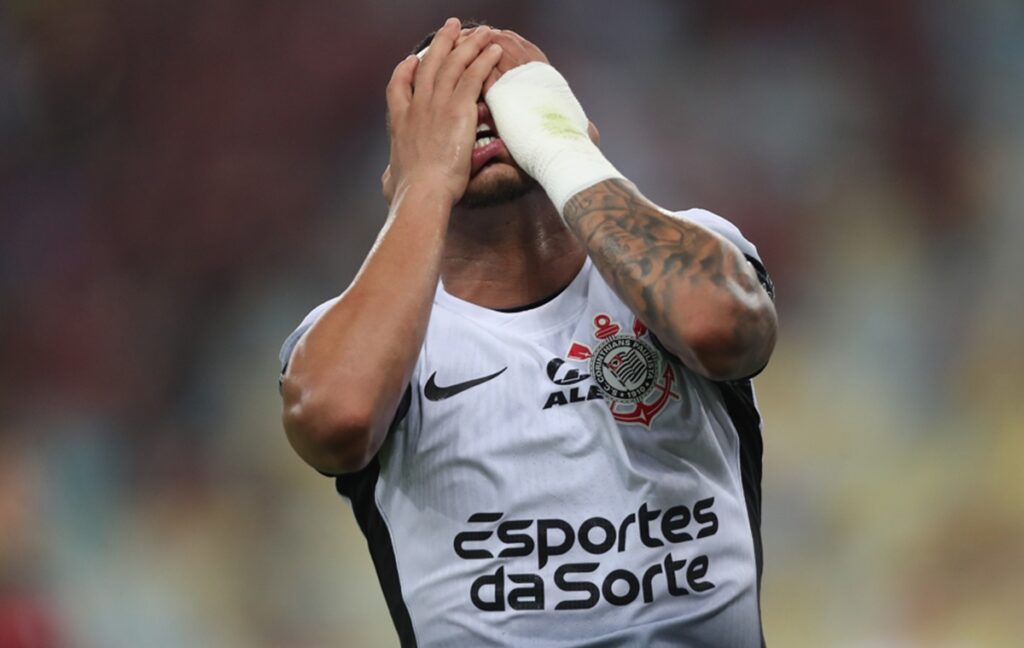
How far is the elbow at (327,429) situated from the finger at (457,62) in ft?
1.79

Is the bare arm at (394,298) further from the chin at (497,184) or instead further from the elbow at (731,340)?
the elbow at (731,340)

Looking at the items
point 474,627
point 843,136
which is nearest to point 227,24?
point 843,136

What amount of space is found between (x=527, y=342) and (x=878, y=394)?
2611 millimetres

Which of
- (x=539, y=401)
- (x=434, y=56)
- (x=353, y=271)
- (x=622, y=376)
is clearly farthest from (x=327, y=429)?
(x=353, y=271)

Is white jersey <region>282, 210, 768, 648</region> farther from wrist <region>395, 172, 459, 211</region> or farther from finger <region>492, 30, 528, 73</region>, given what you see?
finger <region>492, 30, 528, 73</region>

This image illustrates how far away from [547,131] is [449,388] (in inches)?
16.1

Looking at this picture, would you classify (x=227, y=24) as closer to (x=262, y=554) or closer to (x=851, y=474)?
(x=262, y=554)

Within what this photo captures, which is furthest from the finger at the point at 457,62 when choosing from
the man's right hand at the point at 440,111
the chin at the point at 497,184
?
the chin at the point at 497,184

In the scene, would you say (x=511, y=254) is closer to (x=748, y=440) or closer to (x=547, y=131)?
(x=547, y=131)

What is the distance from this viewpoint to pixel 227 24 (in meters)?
4.48

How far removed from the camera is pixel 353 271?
4.36 m

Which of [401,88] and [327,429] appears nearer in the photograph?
[327,429]

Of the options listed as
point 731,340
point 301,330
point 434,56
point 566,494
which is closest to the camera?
point 731,340

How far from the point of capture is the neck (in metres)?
1.96
